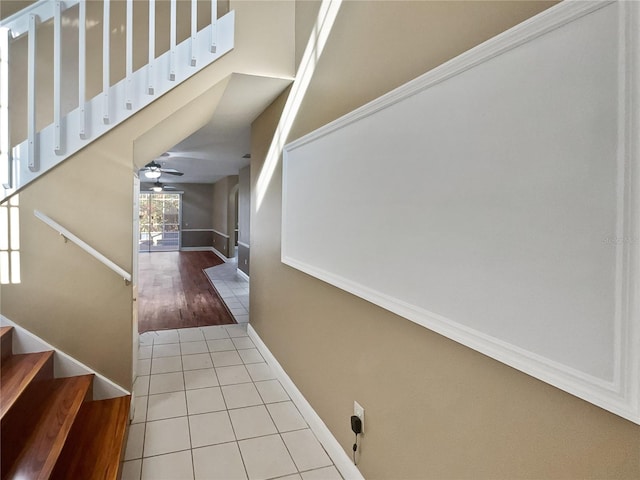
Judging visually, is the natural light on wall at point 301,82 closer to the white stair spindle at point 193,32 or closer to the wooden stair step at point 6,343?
the white stair spindle at point 193,32

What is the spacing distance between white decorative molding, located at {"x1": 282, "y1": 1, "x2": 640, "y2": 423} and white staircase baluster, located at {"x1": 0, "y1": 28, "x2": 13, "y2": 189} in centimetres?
211

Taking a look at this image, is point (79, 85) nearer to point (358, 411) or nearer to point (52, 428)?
point (52, 428)

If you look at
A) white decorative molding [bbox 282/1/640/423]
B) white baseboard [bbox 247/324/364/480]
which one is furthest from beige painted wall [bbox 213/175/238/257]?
white decorative molding [bbox 282/1/640/423]

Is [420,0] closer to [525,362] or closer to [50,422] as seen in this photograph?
[525,362]

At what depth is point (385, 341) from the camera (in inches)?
63.6

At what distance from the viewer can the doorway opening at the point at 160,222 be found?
12.9 m

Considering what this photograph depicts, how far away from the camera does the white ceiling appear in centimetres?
287

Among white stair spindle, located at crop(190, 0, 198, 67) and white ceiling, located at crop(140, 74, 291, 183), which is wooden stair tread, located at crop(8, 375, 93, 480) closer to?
white stair spindle, located at crop(190, 0, 198, 67)

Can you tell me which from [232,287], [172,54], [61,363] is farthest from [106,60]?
[232,287]

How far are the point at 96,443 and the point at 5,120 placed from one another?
1.99 meters

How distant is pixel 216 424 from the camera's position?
2428mm

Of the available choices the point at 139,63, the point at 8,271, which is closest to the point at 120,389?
the point at 8,271

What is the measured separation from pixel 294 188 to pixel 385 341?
139 cm

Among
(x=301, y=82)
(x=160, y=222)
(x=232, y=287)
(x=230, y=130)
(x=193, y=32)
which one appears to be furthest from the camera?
(x=160, y=222)
